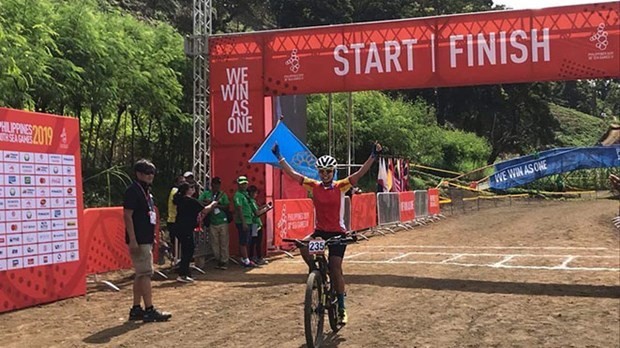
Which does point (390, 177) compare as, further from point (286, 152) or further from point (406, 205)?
point (286, 152)

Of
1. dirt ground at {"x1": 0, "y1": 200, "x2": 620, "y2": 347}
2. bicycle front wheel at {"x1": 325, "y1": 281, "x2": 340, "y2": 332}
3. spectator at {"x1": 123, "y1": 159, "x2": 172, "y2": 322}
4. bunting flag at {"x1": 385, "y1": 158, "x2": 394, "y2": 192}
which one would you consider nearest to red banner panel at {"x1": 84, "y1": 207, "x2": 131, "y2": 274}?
dirt ground at {"x1": 0, "y1": 200, "x2": 620, "y2": 347}

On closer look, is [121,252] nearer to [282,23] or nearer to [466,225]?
[466,225]

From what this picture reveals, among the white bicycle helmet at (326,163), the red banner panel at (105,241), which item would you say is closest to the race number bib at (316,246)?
the white bicycle helmet at (326,163)

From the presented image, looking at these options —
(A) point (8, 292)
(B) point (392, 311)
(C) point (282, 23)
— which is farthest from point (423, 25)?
(C) point (282, 23)

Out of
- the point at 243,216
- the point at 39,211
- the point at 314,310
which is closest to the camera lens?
the point at 314,310

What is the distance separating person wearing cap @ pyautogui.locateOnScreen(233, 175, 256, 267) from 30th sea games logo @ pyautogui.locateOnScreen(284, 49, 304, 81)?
2.54 meters

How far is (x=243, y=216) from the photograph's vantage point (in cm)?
1357

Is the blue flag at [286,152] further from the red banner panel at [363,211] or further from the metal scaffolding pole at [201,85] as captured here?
the red banner panel at [363,211]

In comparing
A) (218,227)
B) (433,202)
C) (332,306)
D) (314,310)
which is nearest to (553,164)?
(433,202)

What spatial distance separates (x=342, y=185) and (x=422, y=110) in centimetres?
4098

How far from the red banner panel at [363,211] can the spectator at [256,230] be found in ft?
20.4

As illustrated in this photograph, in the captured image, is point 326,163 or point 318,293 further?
Result: point 326,163

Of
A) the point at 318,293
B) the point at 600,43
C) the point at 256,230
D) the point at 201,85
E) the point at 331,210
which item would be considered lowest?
the point at 318,293

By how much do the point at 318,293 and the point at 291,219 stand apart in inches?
386
